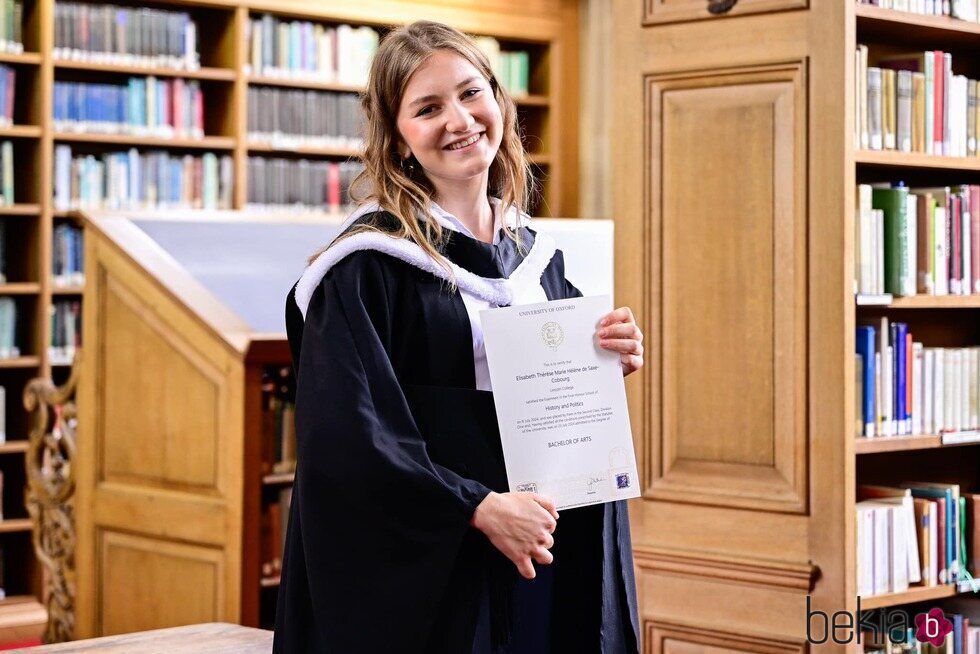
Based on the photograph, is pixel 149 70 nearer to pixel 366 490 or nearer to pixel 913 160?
pixel 913 160

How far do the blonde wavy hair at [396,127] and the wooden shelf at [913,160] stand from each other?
1.45m

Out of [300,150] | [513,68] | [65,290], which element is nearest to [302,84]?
[300,150]

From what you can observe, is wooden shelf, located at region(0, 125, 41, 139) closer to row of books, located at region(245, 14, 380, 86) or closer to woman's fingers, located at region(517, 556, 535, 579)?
row of books, located at region(245, 14, 380, 86)

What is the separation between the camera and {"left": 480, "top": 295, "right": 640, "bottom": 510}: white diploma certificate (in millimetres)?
1590

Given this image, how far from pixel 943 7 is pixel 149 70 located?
141 inches

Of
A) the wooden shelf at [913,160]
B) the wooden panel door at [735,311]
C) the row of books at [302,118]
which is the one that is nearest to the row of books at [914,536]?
the wooden panel door at [735,311]

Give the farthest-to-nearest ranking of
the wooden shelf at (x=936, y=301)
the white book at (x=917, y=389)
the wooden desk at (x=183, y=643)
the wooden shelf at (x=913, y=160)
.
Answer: the white book at (x=917, y=389) < the wooden shelf at (x=936, y=301) < the wooden shelf at (x=913, y=160) < the wooden desk at (x=183, y=643)

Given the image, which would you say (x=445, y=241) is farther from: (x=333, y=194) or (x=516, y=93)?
(x=516, y=93)

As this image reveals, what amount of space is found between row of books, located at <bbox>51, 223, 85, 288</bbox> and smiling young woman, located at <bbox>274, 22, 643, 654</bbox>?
12.8ft

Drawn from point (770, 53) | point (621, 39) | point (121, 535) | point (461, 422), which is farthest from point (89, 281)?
point (461, 422)

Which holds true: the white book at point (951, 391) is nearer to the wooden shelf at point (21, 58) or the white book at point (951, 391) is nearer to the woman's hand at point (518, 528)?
the woman's hand at point (518, 528)

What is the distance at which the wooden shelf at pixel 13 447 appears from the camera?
16.8ft

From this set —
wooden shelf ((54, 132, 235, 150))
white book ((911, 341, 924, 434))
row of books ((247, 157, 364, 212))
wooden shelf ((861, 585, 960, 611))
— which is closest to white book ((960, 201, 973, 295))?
white book ((911, 341, 924, 434))

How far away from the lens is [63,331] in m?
5.28
